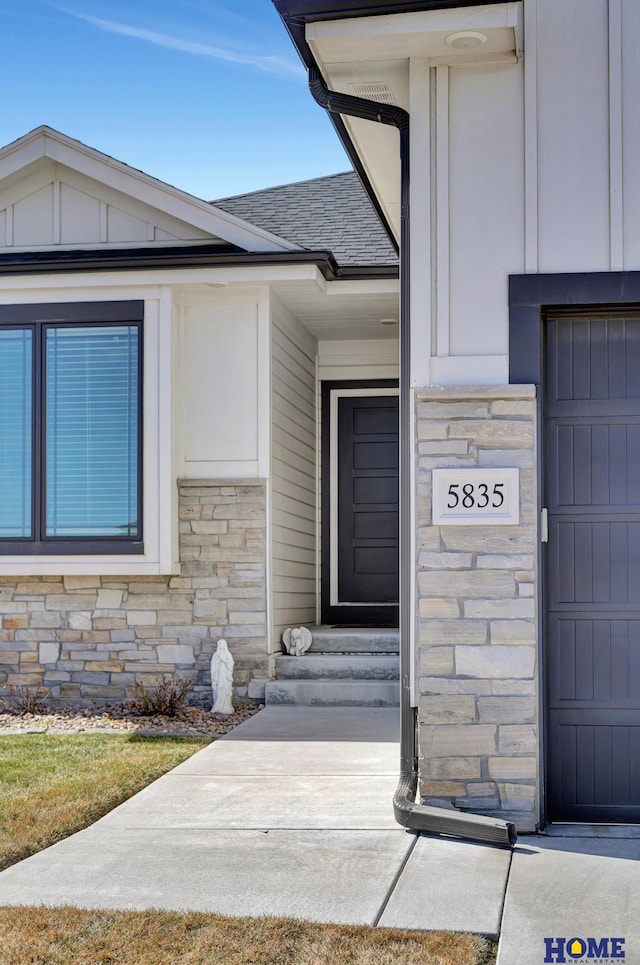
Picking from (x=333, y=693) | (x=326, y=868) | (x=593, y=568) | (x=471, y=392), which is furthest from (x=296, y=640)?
(x=326, y=868)

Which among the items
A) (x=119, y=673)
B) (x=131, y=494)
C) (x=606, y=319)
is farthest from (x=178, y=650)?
(x=606, y=319)

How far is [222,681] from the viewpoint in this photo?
25.6ft

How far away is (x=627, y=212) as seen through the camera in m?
4.74

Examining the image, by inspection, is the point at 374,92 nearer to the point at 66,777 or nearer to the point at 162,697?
the point at 66,777

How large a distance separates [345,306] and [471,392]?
428 centimetres

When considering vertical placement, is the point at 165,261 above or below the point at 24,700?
above

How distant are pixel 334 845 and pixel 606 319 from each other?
2.60m

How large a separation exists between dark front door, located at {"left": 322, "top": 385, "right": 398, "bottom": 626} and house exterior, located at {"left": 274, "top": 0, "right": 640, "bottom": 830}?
5.04 m

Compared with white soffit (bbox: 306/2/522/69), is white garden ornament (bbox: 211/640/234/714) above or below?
below

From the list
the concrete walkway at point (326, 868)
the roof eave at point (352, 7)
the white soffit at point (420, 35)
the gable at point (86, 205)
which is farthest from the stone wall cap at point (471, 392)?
the gable at point (86, 205)

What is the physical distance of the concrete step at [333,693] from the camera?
797cm

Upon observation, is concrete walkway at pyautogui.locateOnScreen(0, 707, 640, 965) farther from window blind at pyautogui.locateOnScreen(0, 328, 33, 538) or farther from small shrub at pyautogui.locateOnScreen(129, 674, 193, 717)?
window blind at pyautogui.locateOnScreen(0, 328, 33, 538)

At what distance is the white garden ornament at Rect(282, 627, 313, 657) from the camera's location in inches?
332

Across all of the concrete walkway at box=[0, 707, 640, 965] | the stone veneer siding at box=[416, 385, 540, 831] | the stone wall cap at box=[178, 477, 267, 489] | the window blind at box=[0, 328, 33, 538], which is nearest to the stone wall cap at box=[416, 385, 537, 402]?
the stone veneer siding at box=[416, 385, 540, 831]
